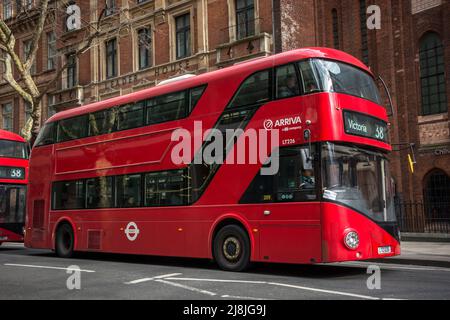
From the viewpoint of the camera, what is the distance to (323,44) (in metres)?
26.1

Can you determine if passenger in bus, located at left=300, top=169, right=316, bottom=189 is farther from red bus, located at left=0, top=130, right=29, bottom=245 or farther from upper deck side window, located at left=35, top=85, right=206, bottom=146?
red bus, located at left=0, top=130, right=29, bottom=245

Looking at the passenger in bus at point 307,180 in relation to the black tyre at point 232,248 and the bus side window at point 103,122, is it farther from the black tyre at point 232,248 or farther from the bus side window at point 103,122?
the bus side window at point 103,122

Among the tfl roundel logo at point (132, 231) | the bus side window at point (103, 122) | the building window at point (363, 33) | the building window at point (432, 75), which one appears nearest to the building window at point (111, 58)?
the building window at point (363, 33)

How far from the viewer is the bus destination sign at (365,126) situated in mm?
9805

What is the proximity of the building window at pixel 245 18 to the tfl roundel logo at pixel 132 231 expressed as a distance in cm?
1301

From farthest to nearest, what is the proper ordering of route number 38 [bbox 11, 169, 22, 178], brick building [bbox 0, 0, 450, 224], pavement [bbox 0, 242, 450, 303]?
1. brick building [bbox 0, 0, 450, 224]
2. route number 38 [bbox 11, 169, 22, 178]
3. pavement [bbox 0, 242, 450, 303]

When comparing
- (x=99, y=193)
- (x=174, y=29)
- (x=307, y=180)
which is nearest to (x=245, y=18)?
(x=174, y=29)

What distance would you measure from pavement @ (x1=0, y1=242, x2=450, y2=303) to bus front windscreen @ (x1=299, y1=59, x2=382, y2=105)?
3.47 metres

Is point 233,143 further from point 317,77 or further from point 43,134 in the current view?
point 43,134

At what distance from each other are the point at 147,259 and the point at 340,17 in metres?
16.9

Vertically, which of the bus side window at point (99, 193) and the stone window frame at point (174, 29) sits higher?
the stone window frame at point (174, 29)

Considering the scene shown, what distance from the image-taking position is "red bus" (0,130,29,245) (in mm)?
19844

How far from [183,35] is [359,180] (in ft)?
60.7

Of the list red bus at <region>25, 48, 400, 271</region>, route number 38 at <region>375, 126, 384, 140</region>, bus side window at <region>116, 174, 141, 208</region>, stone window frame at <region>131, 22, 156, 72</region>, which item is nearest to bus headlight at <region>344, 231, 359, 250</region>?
red bus at <region>25, 48, 400, 271</region>
